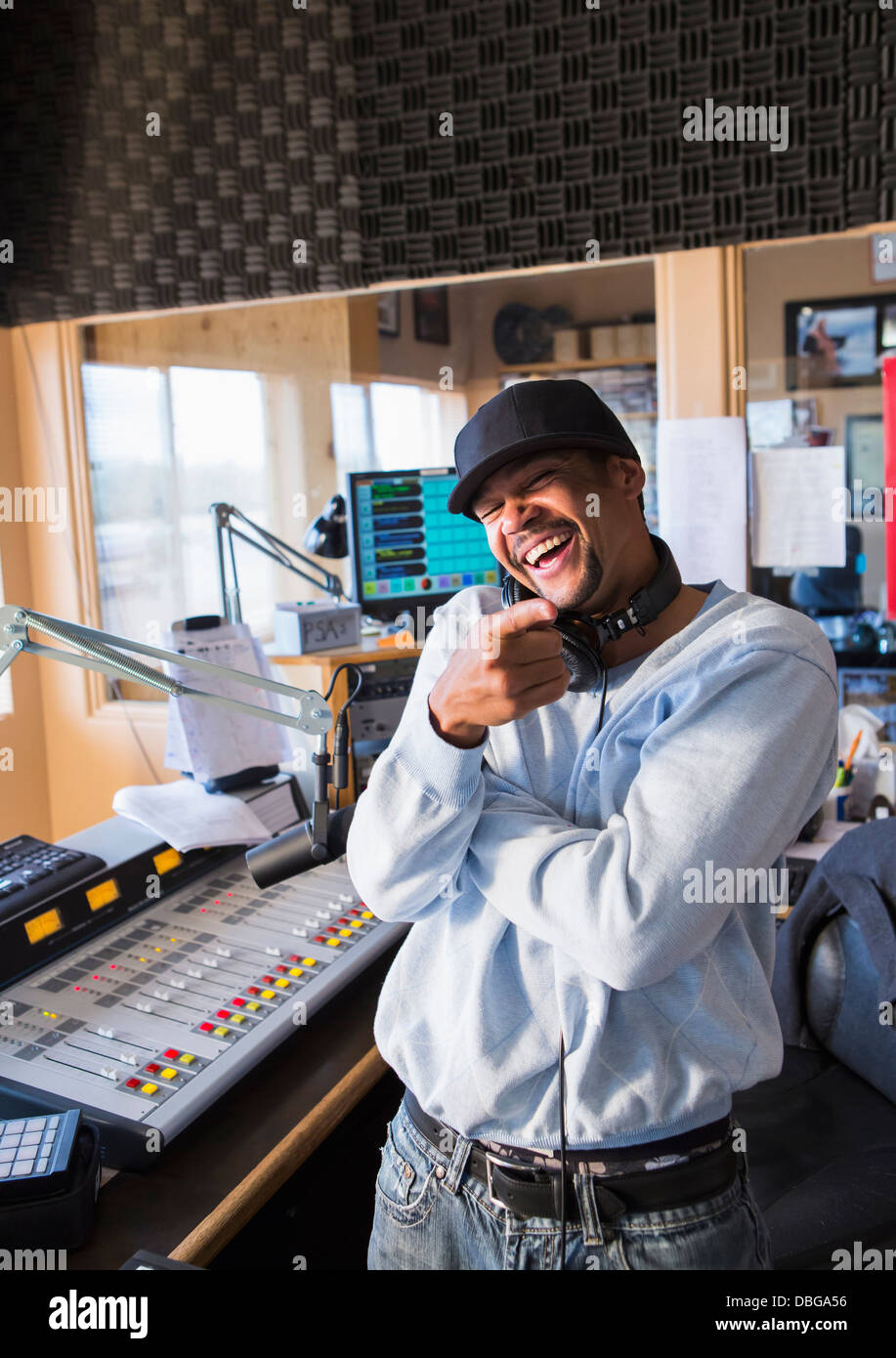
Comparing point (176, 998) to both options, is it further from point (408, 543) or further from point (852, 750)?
point (852, 750)

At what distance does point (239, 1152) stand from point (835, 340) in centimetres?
275

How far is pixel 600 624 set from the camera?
1.12 m

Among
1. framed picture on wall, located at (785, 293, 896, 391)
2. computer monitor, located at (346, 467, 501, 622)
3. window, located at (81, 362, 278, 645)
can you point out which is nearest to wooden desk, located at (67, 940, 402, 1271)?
computer monitor, located at (346, 467, 501, 622)

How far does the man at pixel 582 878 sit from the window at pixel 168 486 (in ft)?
6.39

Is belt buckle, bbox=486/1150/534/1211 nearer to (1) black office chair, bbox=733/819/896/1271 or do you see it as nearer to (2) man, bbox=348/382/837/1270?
(2) man, bbox=348/382/837/1270

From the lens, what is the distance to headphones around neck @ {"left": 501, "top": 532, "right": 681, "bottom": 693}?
1.08m

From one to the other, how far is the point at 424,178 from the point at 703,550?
1051 millimetres

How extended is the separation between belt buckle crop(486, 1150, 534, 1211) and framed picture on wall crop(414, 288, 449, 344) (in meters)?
2.04

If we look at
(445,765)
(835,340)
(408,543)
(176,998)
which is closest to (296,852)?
(176,998)

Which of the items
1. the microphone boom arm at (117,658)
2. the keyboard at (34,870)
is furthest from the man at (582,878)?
the keyboard at (34,870)

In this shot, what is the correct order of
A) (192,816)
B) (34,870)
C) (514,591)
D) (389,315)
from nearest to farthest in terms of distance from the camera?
(514,591)
(34,870)
(192,816)
(389,315)

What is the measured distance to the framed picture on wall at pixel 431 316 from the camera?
2.61 metres

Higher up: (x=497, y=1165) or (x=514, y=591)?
(x=514, y=591)

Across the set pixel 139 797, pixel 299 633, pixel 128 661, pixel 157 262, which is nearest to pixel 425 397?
pixel 157 262
